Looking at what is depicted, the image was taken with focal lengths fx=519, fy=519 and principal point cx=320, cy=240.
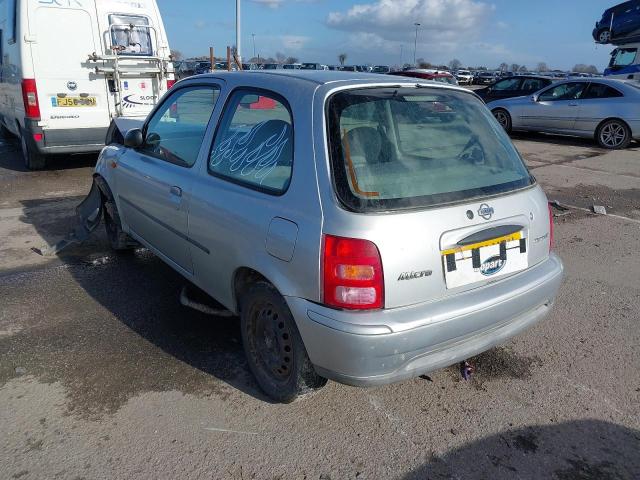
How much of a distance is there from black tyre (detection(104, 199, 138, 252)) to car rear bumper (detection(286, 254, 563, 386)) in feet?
9.68

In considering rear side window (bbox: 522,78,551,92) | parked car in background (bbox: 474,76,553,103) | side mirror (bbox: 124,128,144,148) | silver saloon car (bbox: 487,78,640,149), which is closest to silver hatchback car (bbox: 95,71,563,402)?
side mirror (bbox: 124,128,144,148)

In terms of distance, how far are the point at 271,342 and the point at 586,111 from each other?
12.2 metres

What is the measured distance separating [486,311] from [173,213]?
2.08 metres

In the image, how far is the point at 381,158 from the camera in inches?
103

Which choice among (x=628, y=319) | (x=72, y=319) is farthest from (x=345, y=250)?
(x=628, y=319)

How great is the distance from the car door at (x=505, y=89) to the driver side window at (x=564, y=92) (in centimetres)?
291

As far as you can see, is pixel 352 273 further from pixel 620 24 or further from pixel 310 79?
pixel 620 24

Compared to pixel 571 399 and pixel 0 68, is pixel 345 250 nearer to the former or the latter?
pixel 571 399

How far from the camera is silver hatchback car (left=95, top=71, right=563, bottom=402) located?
234 cm

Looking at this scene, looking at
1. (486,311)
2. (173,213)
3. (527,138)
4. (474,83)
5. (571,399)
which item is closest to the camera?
(486,311)

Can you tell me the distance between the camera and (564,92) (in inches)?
506

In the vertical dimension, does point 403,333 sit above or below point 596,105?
below

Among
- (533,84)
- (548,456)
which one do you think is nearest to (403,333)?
(548,456)

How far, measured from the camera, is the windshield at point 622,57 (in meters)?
21.5
